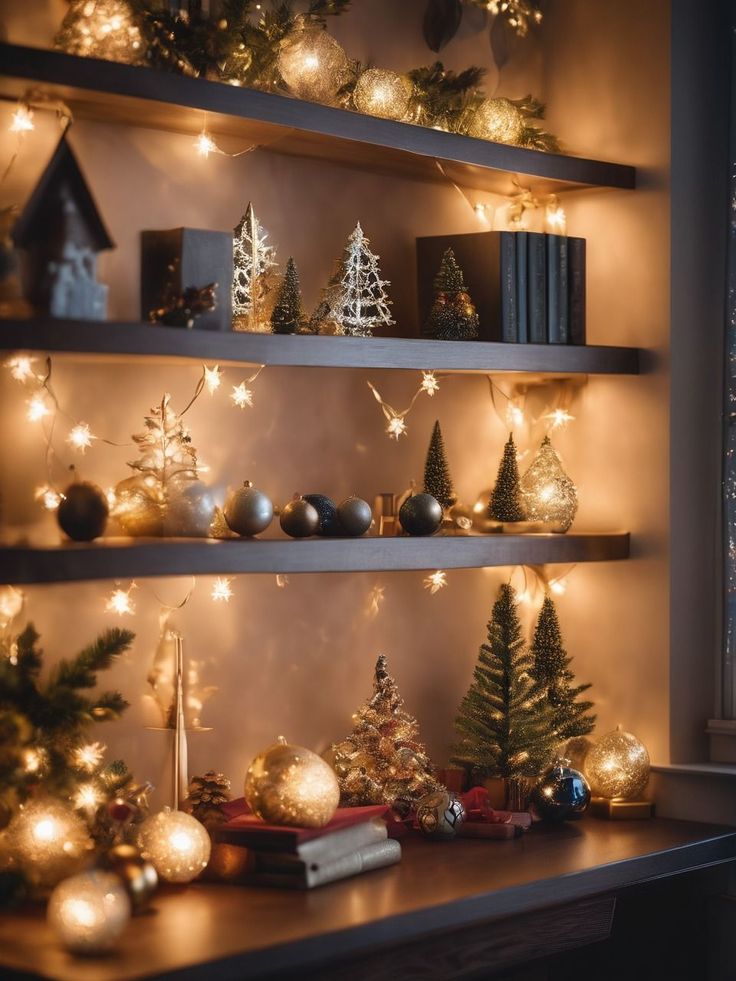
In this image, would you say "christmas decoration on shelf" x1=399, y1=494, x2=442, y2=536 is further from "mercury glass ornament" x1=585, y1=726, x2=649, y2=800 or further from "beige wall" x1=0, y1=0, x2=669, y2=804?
"mercury glass ornament" x1=585, y1=726, x2=649, y2=800

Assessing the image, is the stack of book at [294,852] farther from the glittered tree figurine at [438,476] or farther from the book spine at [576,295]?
the book spine at [576,295]

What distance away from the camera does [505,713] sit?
289cm

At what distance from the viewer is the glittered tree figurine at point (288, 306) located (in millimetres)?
2592

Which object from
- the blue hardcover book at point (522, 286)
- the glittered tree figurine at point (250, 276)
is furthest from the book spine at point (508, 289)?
the glittered tree figurine at point (250, 276)

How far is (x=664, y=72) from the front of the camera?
9.65ft

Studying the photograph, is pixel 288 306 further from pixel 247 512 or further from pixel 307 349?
pixel 247 512

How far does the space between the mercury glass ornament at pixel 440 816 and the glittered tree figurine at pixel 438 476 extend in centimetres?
62

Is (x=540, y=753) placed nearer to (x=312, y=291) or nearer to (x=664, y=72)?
(x=312, y=291)

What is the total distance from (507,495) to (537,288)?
44 cm

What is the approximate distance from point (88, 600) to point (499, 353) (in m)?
0.95

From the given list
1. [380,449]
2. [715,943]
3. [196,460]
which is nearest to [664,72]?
[380,449]

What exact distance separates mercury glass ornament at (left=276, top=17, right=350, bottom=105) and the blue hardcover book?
51cm

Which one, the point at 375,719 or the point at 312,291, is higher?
the point at 312,291

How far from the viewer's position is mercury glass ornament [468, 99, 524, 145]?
296 cm
